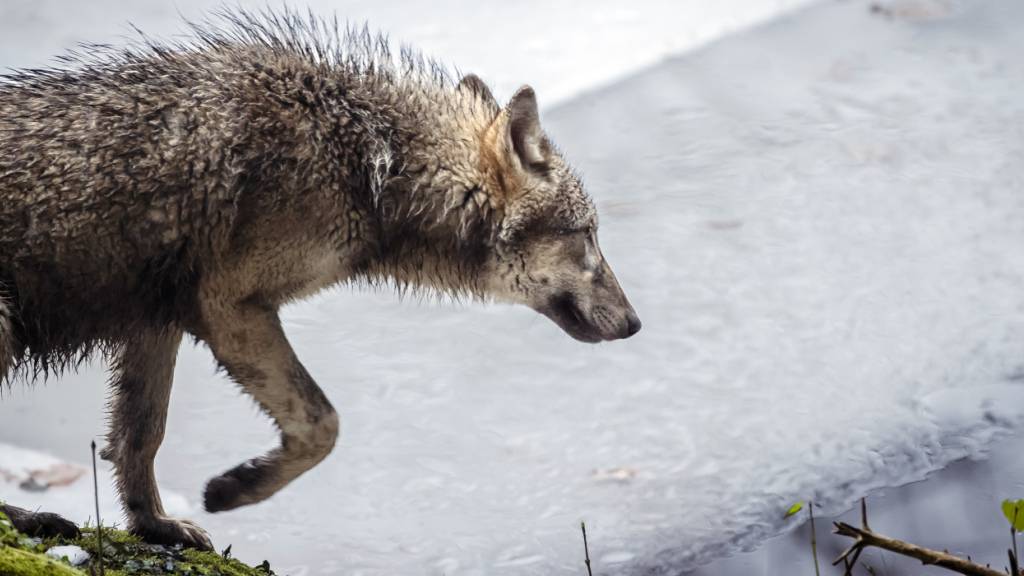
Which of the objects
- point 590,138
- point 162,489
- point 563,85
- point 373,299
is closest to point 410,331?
point 373,299

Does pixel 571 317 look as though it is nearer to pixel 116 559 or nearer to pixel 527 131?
pixel 527 131

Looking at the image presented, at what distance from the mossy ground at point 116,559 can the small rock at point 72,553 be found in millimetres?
23

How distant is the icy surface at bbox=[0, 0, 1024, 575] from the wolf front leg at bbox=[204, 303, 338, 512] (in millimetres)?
888

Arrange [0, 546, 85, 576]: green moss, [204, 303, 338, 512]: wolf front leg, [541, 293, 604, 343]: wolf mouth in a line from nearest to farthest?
[0, 546, 85, 576]: green moss
[204, 303, 338, 512]: wolf front leg
[541, 293, 604, 343]: wolf mouth

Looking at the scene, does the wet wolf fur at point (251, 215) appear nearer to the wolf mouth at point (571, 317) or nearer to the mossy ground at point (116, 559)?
the wolf mouth at point (571, 317)

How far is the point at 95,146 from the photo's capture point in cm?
447

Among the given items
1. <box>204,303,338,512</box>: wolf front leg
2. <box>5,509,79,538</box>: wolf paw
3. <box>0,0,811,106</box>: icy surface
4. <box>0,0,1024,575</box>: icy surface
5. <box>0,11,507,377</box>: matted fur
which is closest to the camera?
<box>5,509,79,538</box>: wolf paw

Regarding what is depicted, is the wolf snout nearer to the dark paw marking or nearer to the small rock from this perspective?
the dark paw marking

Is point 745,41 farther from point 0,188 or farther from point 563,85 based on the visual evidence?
point 0,188

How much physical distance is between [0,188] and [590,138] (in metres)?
5.47

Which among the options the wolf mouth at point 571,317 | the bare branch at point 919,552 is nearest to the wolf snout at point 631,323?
the wolf mouth at point 571,317

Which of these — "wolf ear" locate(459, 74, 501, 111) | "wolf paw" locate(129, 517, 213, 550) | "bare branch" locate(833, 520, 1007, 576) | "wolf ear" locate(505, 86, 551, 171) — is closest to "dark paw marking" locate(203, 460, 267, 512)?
"wolf paw" locate(129, 517, 213, 550)

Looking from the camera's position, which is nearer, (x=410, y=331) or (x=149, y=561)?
(x=149, y=561)

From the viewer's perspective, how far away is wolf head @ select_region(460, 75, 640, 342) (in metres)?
5.09
